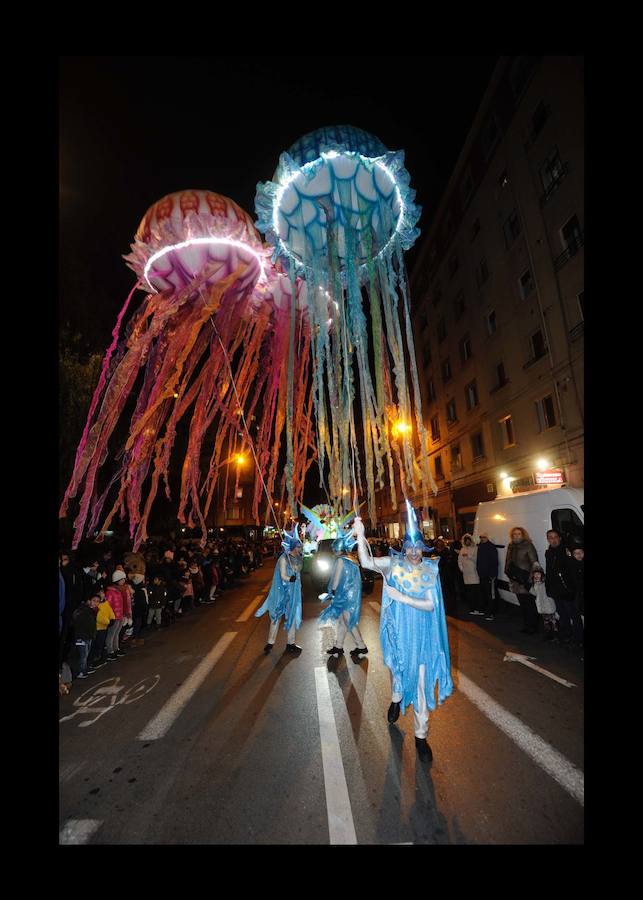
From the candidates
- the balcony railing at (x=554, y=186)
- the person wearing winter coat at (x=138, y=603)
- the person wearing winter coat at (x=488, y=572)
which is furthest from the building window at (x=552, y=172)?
the person wearing winter coat at (x=138, y=603)

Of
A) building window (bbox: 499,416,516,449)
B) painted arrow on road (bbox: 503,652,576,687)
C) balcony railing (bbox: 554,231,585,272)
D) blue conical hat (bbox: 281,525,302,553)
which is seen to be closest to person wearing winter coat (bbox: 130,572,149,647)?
blue conical hat (bbox: 281,525,302,553)

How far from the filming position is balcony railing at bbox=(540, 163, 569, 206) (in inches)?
561

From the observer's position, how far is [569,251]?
14.4 metres

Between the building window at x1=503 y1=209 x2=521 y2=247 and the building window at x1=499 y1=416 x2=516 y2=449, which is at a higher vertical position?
the building window at x1=503 y1=209 x2=521 y2=247

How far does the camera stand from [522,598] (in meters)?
7.76

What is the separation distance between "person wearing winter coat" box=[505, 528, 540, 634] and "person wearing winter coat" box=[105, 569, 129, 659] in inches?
306

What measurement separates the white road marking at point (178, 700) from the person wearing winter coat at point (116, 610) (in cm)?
184

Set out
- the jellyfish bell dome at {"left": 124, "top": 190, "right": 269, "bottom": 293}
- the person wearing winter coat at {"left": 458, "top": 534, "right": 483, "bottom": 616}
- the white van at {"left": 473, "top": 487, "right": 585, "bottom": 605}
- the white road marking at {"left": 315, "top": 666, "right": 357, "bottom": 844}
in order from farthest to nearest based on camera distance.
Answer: the person wearing winter coat at {"left": 458, "top": 534, "right": 483, "bottom": 616}, the white van at {"left": 473, "top": 487, "right": 585, "bottom": 605}, the jellyfish bell dome at {"left": 124, "top": 190, "right": 269, "bottom": 293}, the white road marking at {"left": 315, "top": 666, "right": 357, "bottom": 844}

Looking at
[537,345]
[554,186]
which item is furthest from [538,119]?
[537,345]

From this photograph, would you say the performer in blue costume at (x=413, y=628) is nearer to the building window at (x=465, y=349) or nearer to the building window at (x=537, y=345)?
the building window at (x=537, y=345)

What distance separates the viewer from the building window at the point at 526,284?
16.7 m

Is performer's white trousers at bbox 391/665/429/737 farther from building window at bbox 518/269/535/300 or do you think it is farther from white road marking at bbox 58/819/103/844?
building window at bbox 518/269/535/300
